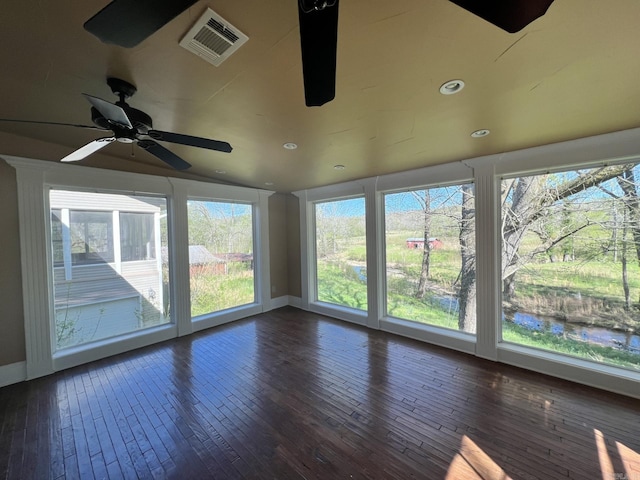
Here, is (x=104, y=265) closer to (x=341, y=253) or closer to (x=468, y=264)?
(x=341, y=253)

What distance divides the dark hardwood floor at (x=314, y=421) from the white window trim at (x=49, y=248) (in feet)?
0.77

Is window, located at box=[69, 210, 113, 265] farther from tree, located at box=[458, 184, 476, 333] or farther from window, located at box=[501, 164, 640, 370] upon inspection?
window, located at box=[501, 164, 640, 370]

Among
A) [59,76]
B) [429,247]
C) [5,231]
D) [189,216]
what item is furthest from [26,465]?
[429,247]

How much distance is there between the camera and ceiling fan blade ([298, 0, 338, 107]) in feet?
2.86

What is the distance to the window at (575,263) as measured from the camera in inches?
101

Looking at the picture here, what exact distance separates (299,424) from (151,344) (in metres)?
2.87

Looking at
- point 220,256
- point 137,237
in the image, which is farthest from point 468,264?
point 137,237

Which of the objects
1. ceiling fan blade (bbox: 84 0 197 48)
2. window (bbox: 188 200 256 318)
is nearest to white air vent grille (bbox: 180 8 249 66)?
ceiling fan blade (bbox: 84 0 197 48)

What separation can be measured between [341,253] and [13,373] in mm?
4569

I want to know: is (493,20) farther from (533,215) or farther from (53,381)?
(53,381)

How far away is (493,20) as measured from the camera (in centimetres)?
89

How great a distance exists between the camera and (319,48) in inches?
39.4

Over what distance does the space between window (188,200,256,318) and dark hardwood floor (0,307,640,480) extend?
54.9 inches

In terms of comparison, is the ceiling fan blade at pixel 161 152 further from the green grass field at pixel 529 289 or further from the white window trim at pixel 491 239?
the green grass field at pixel 529 289
